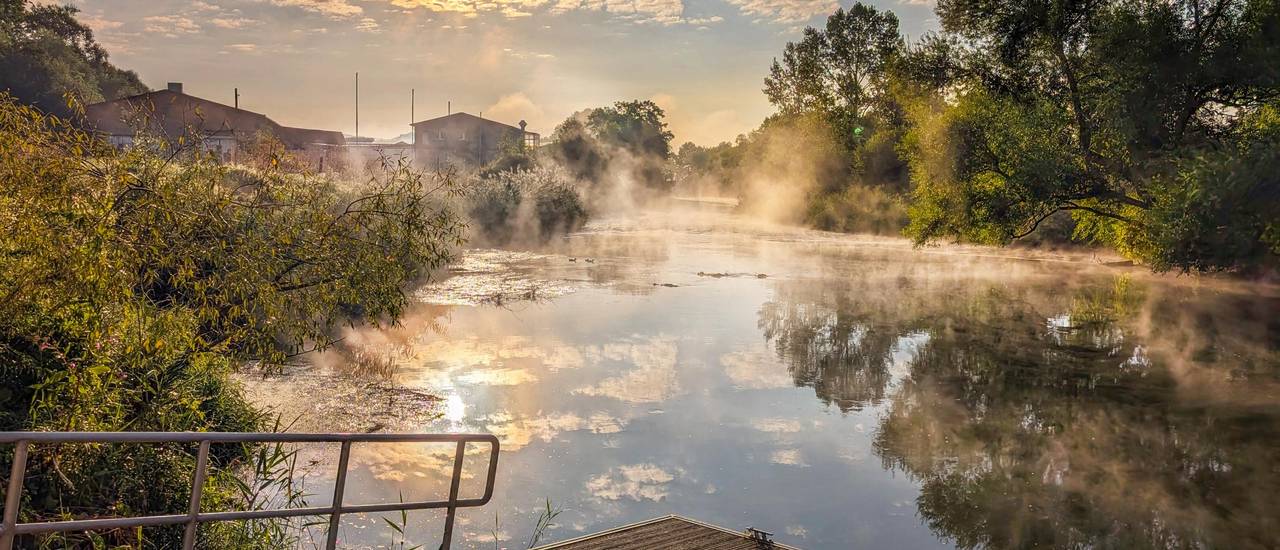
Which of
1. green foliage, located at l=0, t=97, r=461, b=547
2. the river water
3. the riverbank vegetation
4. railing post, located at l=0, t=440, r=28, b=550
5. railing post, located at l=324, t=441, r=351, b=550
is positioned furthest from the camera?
the riverbank vegetation

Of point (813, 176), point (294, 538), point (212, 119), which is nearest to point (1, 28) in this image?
point (212, 119)

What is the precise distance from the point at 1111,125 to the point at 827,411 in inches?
415

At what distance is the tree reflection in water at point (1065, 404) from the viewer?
9414 mm

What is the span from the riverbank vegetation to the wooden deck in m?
12.9

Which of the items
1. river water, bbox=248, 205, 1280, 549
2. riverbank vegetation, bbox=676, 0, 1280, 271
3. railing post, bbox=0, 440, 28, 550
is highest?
riverbank vegetation, bbox=676, 0, 1280, 271

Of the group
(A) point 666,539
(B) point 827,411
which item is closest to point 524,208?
(B) point 827,411

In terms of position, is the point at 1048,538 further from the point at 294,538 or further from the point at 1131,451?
the point at 294,538

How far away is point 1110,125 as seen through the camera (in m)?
19.4

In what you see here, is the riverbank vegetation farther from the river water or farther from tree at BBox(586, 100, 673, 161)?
tree at BBox(586, 100, 673, 161)

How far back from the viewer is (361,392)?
517 inches

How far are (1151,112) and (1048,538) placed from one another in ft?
42.9

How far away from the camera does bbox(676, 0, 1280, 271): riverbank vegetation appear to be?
16.9m

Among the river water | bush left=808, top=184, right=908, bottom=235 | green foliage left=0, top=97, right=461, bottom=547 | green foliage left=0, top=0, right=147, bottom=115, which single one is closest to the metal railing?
green foliage left=0, top=97, right=461, bottom=547

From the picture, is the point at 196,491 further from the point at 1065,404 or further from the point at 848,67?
the point at 848,67
